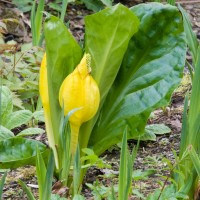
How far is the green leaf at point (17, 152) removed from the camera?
1842mm

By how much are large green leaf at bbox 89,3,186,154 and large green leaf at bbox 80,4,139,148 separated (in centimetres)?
3

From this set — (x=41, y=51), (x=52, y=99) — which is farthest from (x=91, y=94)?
(x=41, y=51)

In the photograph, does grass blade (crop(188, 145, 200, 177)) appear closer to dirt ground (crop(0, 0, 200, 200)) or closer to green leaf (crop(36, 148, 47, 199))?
dirt ground (crop(0, 0, 200, 200))

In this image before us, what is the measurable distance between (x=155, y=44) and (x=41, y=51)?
889 millimetres

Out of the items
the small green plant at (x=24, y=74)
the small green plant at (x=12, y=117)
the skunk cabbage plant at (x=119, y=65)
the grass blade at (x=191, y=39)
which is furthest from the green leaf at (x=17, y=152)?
the small green plant at (x=24, y=74)

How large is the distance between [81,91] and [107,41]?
19 centimetres

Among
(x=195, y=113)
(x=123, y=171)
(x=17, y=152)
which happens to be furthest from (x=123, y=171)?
(x=17, y=152)

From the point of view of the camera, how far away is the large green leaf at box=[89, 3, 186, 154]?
1.92 metres

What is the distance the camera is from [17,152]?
1873 mm

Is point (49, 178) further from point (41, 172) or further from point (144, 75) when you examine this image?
point (144, 75)

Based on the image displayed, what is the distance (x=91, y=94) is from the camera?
1805 millimetres

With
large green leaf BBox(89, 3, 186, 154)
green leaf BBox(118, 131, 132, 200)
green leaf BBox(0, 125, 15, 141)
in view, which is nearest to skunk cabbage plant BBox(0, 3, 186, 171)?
large green leaf BBox(89, 3, 186, 154)

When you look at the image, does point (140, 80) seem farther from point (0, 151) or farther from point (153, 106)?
point (0, 151)

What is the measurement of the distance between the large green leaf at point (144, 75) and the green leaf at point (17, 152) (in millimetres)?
223
